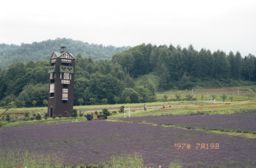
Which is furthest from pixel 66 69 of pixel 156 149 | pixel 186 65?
pixel 186 65

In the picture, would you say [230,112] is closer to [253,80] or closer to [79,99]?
[79,99]

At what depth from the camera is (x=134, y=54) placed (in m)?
199

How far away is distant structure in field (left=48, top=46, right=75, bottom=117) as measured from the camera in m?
79.9

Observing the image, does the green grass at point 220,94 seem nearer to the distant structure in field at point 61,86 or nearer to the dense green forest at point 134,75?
the dense green forest at point 134,75

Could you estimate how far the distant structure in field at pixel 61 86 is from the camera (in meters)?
79.9

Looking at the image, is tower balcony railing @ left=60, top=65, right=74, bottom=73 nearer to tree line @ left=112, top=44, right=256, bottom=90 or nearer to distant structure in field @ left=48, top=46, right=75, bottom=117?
distant structure in field @ left=48, top=46, right=75, bottom=117

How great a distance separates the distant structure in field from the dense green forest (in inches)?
1026

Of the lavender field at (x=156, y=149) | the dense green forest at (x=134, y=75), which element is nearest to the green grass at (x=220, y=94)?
the dense green forest at (x=134, y=75)

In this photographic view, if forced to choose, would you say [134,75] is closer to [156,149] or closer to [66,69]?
[66,69]

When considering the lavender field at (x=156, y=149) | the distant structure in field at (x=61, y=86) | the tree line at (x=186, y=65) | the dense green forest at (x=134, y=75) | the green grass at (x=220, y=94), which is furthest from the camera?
the tree line at (x=186, y=65)

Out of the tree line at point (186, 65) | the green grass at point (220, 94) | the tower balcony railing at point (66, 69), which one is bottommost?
the green grass at point (220, 94)

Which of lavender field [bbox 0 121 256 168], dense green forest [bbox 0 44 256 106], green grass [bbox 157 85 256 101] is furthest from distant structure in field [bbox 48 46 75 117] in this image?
green grass [bbox 157 85 256 101]

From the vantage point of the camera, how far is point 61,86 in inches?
3201

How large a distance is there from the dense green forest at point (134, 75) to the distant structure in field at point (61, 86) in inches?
1026
